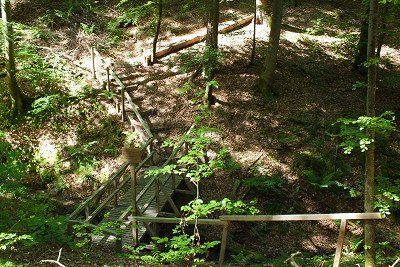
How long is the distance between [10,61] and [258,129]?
9278 mm

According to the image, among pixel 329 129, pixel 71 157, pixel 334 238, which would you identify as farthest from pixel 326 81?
pixel 71 157

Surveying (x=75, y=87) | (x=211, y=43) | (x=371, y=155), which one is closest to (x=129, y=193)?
(x=75, y=87)

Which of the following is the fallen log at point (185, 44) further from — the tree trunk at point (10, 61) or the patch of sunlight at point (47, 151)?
the patch of sunlight at point (47, 151)

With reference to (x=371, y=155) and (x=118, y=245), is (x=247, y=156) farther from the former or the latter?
(x=118, y=245)

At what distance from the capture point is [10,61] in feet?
44.0

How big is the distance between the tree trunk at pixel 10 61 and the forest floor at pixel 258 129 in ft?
3.70

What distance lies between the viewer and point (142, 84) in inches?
665

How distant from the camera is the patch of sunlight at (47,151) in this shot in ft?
44.9

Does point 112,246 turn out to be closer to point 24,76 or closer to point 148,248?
point 148,248

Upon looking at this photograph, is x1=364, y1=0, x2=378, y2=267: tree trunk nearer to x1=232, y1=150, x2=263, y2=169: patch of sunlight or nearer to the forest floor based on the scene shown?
the forest floor

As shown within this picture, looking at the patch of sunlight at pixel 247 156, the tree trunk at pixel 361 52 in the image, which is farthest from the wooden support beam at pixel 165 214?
the tree trunk at pixel 361 52

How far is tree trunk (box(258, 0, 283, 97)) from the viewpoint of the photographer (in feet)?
47.4

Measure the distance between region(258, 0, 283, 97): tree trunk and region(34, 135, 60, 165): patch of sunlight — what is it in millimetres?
8321

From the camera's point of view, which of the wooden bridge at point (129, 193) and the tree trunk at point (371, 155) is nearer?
the tree trunk at point (371, 155)
